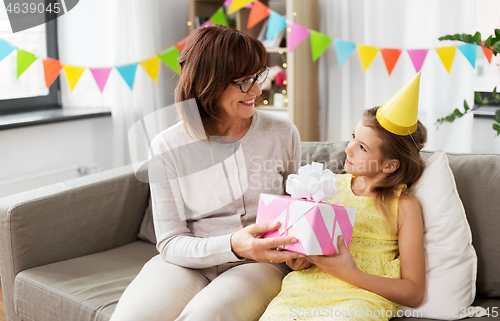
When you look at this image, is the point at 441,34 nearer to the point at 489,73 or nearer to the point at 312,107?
the point at 489,73

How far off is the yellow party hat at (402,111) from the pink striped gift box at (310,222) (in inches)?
10.3

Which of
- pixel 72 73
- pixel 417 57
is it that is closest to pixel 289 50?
pixel 417 57

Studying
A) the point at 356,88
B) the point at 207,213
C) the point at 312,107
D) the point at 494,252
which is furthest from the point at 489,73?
the point at 207,213

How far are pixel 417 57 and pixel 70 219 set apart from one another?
1.92m

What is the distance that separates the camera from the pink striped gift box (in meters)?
1.07

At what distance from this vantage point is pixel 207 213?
1.40 metres

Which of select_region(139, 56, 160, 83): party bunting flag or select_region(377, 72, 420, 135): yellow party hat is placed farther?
select_region(139, 56, 160, 83): party bunting flag

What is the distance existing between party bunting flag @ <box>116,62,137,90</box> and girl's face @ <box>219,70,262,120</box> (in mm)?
1612

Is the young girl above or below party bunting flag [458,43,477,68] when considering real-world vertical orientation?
below

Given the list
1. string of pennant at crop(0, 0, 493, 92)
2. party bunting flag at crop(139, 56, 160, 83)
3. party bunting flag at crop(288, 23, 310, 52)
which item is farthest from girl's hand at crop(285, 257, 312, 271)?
party bunting flag at crop(139, 56, 160, 83)

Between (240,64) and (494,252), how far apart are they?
3.03 feet

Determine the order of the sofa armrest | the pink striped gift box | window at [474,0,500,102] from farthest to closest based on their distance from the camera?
window at [474,0,500,102], the sofa armrest, the pink striped gift box

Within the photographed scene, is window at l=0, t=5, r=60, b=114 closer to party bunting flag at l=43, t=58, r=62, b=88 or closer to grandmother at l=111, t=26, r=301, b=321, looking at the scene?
party bunting flag at l=43, t=58, r=62, b=88

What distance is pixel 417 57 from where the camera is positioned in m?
2.47
